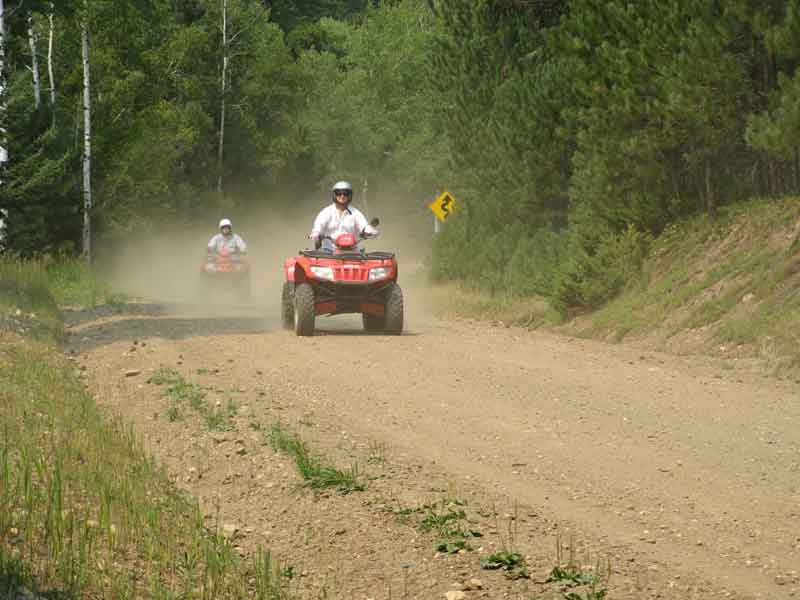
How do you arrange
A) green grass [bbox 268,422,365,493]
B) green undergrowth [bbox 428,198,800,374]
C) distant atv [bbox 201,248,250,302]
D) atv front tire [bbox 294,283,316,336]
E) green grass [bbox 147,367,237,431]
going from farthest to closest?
distant atv [bbox 201,248,250,302], atv front tire [bbox 294,283,316,336], green undergrowth [bbox 428,198,800,374], green grass [bbox 147,367,237,431], green grass [bbox 268,422,365,493]

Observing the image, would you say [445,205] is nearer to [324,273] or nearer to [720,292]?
[720,292]

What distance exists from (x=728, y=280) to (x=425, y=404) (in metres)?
9.00

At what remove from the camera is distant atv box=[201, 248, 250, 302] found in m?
30.3

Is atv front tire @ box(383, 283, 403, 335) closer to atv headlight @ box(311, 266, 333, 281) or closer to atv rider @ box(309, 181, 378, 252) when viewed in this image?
atv headlight @ box(311, 266, 333, 281)

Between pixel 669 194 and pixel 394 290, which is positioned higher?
pixel 669 194

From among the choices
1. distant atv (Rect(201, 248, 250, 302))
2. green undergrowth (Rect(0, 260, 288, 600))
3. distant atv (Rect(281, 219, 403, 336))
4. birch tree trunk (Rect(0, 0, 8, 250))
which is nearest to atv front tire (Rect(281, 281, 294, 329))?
distant atv (Rect(281, 219, 403, 336))

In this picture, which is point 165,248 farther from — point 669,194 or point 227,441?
point 227,441

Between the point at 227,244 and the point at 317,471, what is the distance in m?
22.7

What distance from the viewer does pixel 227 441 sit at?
401 inches

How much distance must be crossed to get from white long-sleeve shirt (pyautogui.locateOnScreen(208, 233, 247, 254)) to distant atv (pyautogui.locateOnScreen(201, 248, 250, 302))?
0.46 feet

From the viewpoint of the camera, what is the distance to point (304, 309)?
18422 mm

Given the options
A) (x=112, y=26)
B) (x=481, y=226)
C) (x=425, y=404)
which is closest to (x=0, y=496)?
(x=425, y=404)

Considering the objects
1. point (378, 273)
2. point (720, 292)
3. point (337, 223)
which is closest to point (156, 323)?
point (337, 223)

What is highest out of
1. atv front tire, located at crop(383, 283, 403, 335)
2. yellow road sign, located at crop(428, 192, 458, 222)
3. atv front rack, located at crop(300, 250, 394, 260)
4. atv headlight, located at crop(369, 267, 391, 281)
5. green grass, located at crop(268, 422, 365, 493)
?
yellow road sign, located at crop(428, 192, 458, 222)
